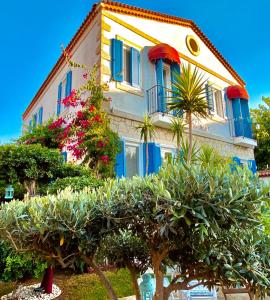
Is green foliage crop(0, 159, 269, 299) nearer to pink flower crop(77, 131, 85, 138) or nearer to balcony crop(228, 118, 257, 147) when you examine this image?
pink flower crop(77, 131, 85, 138)

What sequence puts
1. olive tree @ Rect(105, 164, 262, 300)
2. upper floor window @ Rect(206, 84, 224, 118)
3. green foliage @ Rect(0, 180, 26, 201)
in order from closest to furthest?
1. olive tree @ Rect(105, 164, 262, 300)
2. green foliage @ Rect(0, 180, 26, 201)
3. upper floor window @ Rect(206, 84, 224, 118)

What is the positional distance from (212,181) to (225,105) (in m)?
14.6

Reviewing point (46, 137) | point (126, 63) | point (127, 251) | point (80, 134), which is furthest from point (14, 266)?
point (126, 63)

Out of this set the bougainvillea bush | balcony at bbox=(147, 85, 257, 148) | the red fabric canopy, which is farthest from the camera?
the red fabric canopy

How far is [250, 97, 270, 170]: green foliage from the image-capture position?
23.2 meters

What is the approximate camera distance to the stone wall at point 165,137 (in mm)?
10906

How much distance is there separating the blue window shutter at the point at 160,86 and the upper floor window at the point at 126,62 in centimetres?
87

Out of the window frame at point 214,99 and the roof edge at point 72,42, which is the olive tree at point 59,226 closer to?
the roof edge at point 72,42

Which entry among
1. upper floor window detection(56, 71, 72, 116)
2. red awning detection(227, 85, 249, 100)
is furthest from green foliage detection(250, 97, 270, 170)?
upper floor window detection(56, 71, 72, 116)

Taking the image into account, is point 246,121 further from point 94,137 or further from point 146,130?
point 94,137

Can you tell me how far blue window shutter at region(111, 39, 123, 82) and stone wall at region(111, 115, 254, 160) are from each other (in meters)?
1.71

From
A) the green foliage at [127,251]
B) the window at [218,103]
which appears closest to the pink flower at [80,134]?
the green foliage at [127,251]

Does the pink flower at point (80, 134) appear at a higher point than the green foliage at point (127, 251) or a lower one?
higher

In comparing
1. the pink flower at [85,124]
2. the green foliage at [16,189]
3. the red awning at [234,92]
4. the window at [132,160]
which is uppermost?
the red awning at [234,92]
